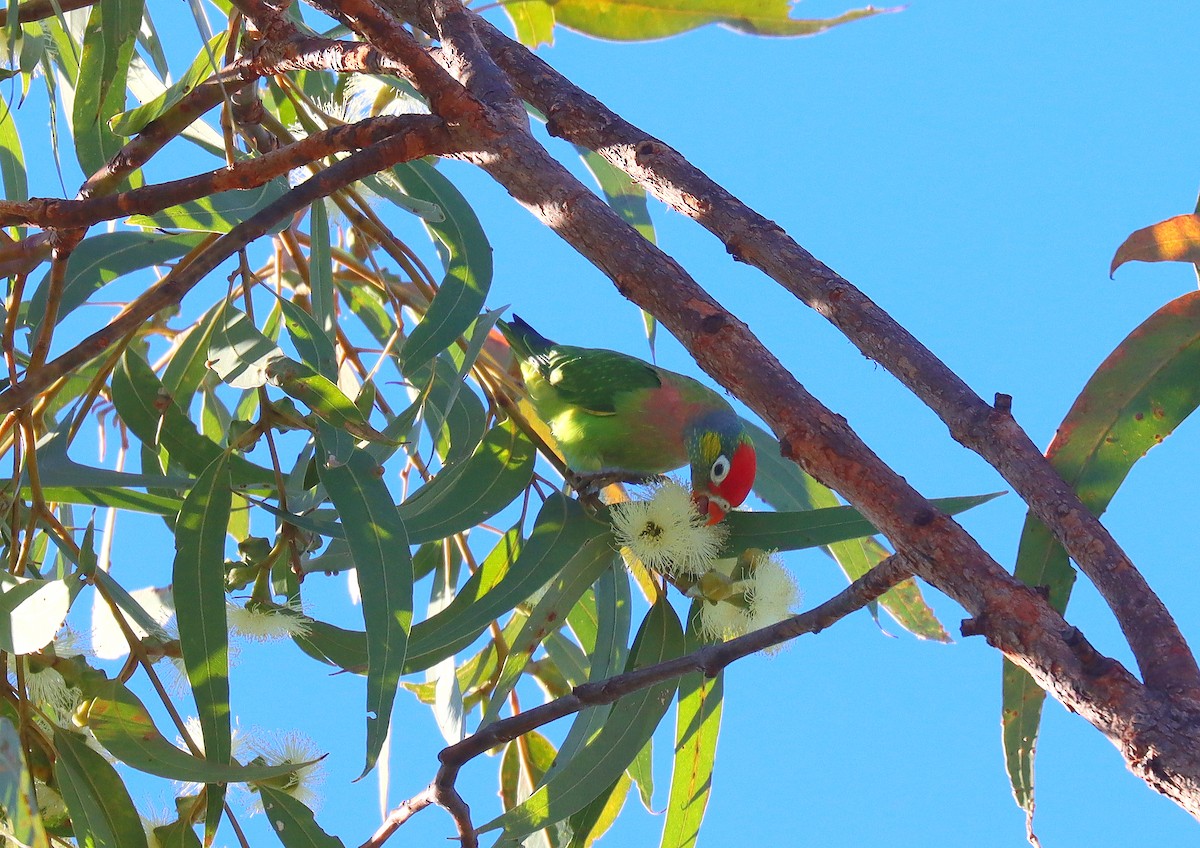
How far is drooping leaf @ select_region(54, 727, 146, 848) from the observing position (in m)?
1.35

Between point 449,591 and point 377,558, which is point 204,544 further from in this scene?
point 449,591

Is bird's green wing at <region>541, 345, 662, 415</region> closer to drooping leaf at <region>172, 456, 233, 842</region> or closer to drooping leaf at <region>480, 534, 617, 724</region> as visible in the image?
drooping leaf at <region>480, 534, 617, 724</region>

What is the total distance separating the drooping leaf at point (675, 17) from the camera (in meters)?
1.79

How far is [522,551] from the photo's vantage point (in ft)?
4.95

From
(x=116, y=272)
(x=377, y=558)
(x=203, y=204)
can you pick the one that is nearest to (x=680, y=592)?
(x=377, y=558)

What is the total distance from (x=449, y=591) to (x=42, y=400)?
2.71ft

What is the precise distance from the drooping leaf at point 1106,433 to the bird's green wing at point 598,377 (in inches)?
50.0

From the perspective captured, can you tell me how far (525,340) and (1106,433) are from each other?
1.66m

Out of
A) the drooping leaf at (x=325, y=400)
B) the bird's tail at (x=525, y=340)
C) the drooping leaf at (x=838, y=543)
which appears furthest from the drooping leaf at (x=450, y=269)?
the bird's tail at (x=525, y=340)

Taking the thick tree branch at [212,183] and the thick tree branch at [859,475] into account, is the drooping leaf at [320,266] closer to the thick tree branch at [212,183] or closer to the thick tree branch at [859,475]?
the thick tree branch at [212,183]

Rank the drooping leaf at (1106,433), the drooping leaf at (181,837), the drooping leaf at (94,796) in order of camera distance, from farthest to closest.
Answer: the drooping leaf at (181,837), the drooping leaf at (94,796), the drooping leaf at (1106,433)

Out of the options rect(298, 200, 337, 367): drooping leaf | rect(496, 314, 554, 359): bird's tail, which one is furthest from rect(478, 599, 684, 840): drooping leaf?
rect(496, 314, 554, 359): bird's tail

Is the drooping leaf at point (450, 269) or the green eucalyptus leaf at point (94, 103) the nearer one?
the drooping leaf at point (450, 269)

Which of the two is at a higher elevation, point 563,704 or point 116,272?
point 116,272
